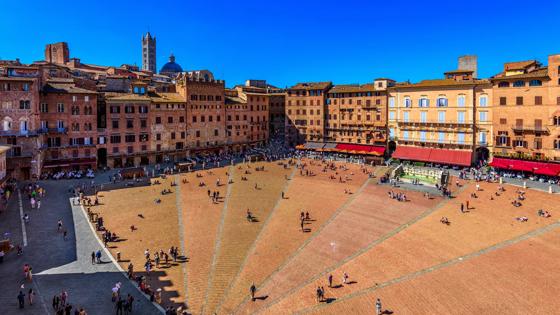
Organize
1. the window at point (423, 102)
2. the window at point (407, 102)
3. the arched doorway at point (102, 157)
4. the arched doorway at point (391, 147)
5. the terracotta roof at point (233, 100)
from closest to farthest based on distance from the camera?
the arched doorway at point (102, 157)
the window at point (423, 102)
the window at point (407, 102)
the arched doorway at point (391, 147)
the terracotta roof at point (233, 100)

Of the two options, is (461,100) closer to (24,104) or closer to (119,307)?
(119,307)

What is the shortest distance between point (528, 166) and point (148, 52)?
159 meters

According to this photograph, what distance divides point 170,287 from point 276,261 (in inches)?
348

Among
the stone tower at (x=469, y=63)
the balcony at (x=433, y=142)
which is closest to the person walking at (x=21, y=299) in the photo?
the balcony at (x=433, y=142)

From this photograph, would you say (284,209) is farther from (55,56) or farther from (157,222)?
(55,56)

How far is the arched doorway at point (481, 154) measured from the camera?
222 feet

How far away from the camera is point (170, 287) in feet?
96.4

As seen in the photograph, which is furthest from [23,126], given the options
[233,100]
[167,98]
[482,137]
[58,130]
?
[482,137]

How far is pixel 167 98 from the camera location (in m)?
76.4

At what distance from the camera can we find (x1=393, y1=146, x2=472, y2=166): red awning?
6662 centimetres

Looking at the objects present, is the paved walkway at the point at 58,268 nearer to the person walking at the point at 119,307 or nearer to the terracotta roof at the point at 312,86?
the person walking at the point at 119,307

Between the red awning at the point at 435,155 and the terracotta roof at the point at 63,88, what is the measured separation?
54.8 metres

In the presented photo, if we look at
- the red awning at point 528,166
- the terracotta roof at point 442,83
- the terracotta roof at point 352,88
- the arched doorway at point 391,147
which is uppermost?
the terracotta roof at point 352,88

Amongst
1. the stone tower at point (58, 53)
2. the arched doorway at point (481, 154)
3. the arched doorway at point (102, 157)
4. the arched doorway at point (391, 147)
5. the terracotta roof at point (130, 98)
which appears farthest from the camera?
the stone tower at point (58, 53)
